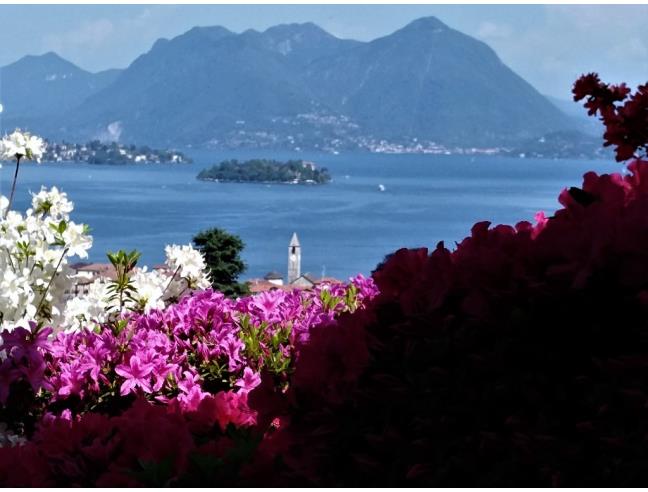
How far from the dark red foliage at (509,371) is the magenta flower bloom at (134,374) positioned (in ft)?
3.65

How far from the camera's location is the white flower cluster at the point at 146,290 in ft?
9.84

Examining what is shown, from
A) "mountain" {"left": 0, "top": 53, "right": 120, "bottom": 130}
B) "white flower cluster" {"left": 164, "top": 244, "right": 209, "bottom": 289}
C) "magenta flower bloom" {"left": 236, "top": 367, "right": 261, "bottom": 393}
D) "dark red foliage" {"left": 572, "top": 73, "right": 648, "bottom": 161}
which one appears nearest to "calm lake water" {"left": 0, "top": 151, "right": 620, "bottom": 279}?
"dark red foliage" {"left": 572, "top": 73, "right": 648, "bottom": 161}

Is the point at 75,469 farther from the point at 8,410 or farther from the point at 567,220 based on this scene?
the point at 8,410

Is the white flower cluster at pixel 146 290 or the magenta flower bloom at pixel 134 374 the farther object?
the white flower cluster at pixel 146 290

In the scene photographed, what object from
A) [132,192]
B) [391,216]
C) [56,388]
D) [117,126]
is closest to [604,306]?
[56,388]

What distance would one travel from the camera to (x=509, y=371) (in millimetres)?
1187

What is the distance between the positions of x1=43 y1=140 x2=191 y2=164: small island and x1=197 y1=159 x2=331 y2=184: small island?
709 inches

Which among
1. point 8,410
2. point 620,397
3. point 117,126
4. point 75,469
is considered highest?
point 117,126

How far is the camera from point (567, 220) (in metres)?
1.28

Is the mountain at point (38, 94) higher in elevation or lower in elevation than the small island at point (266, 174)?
higher

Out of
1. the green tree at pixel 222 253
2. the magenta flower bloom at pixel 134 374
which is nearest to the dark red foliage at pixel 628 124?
the magenta flower bloom at pixel 134 374

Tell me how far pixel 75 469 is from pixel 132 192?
8720 cm

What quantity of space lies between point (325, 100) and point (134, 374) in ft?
525

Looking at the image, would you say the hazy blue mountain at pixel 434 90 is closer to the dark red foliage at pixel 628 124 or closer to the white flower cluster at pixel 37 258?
the dark red foliage at pixel 628 124
